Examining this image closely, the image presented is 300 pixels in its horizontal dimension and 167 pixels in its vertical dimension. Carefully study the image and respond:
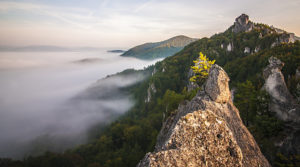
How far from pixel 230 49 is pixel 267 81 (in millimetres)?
87151

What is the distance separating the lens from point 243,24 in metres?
115

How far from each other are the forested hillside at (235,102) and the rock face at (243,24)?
59.4 feet

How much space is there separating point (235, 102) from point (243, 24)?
356 feet

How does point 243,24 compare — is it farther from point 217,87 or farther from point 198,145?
point 198,145

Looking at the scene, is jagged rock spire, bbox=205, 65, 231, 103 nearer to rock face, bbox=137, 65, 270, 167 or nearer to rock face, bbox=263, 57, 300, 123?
rock face, bbox=137, 65, 270, 167

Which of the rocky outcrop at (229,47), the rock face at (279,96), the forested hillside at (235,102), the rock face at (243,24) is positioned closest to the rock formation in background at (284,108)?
the rock face at (279,96)

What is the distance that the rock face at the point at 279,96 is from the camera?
17612mm

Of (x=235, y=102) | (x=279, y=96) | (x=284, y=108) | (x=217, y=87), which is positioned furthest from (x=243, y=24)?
(x=217, y=87)

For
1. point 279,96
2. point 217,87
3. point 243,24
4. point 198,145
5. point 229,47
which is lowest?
point 279,96

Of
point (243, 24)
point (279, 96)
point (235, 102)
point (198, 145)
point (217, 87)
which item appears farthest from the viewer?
point (243, 24)

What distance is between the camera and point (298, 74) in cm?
2705

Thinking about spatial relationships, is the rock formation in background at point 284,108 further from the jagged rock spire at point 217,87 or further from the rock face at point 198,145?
the rock face at point 198,145

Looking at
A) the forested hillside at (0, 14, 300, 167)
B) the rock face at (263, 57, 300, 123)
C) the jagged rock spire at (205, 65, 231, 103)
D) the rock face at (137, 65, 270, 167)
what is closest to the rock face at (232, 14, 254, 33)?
the forested hillside at (0, 14, 300, 167)

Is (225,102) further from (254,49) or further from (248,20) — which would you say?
(248,20)
